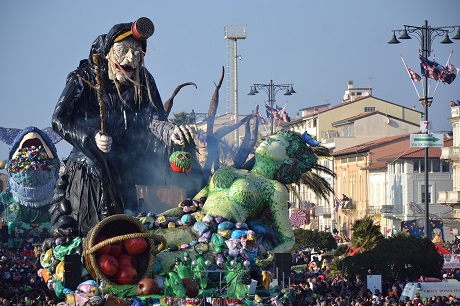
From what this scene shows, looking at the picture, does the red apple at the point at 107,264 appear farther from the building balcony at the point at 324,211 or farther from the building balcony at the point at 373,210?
the building balcony at the point at 324,211

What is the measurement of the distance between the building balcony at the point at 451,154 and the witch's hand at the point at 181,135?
52852mm

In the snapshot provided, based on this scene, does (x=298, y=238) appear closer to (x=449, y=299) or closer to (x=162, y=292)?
(x=449, y=299)

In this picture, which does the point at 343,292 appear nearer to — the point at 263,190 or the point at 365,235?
the point at 365,235

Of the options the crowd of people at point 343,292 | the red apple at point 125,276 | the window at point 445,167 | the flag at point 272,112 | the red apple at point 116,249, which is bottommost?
the crowd of people at point 343,292

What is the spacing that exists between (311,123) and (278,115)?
44639mm

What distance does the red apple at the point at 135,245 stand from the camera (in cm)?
2388


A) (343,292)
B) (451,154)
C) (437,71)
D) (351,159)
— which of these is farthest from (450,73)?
(351,159)

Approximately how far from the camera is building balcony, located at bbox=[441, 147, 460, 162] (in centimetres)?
7719

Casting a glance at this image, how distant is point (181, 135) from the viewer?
25.3 metres

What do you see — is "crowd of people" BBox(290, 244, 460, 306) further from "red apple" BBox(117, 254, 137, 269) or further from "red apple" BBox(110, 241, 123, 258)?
"red apple" BBox(110, 241, 123, 258)

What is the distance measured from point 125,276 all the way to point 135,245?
0.53m

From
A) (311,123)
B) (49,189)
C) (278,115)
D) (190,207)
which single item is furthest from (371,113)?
(190,207)

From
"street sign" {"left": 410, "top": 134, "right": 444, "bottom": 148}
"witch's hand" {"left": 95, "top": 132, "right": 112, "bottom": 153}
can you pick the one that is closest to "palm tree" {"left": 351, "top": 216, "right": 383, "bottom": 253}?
"street sign" {"left": 410, "top": 134, "right": 444, "bottom": 148}

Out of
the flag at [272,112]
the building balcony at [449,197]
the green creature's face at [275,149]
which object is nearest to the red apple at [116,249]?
the green creature's face at [275,149]
